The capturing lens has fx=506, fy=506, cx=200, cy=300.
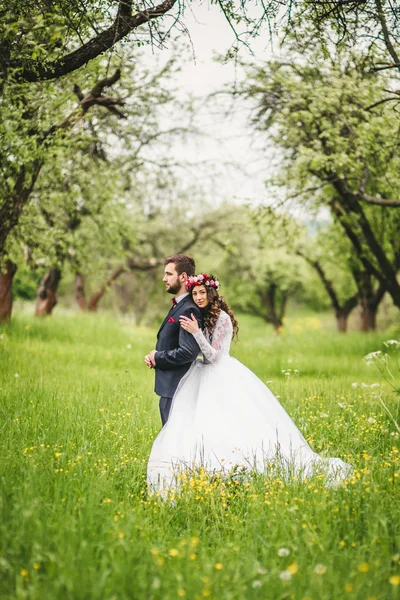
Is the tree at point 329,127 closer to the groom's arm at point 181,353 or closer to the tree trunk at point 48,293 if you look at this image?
the groom's arm at point 181,353

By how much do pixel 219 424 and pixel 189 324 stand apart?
3.38ft

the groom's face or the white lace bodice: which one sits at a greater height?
the groom's face

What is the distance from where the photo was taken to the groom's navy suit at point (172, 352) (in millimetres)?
5051

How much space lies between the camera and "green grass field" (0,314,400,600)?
302 cm

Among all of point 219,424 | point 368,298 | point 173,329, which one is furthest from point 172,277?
point 368,298

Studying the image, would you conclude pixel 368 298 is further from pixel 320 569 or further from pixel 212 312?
pixel 320 569

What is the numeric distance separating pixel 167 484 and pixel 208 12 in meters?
5.17

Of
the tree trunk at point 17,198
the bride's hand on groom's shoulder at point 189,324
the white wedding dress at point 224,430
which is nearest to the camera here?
the white wedding dress at point 224,430

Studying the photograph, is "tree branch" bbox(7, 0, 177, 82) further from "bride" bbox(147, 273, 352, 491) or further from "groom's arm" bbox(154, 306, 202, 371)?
"groom's arm" bbox(154, 306, 202, 371)

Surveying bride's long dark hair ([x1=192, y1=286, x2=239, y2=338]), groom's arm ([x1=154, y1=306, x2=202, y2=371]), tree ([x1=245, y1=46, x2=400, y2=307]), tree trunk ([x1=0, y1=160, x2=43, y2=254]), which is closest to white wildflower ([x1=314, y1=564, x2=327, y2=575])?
groom's arm ([x1=154, y1=306, x2=202, y2=371])

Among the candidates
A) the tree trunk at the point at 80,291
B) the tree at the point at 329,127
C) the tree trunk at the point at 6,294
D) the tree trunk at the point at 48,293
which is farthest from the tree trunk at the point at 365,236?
the tree trunk at the point at 80,291

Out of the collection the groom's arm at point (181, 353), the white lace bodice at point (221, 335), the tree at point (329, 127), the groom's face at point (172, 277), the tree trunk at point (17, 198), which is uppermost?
the tree at point (329, 127)

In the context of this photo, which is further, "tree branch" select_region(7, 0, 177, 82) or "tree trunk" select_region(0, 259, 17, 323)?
"tree trunk" select_region(0, 259, 17, 323)

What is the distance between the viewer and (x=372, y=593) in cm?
298
